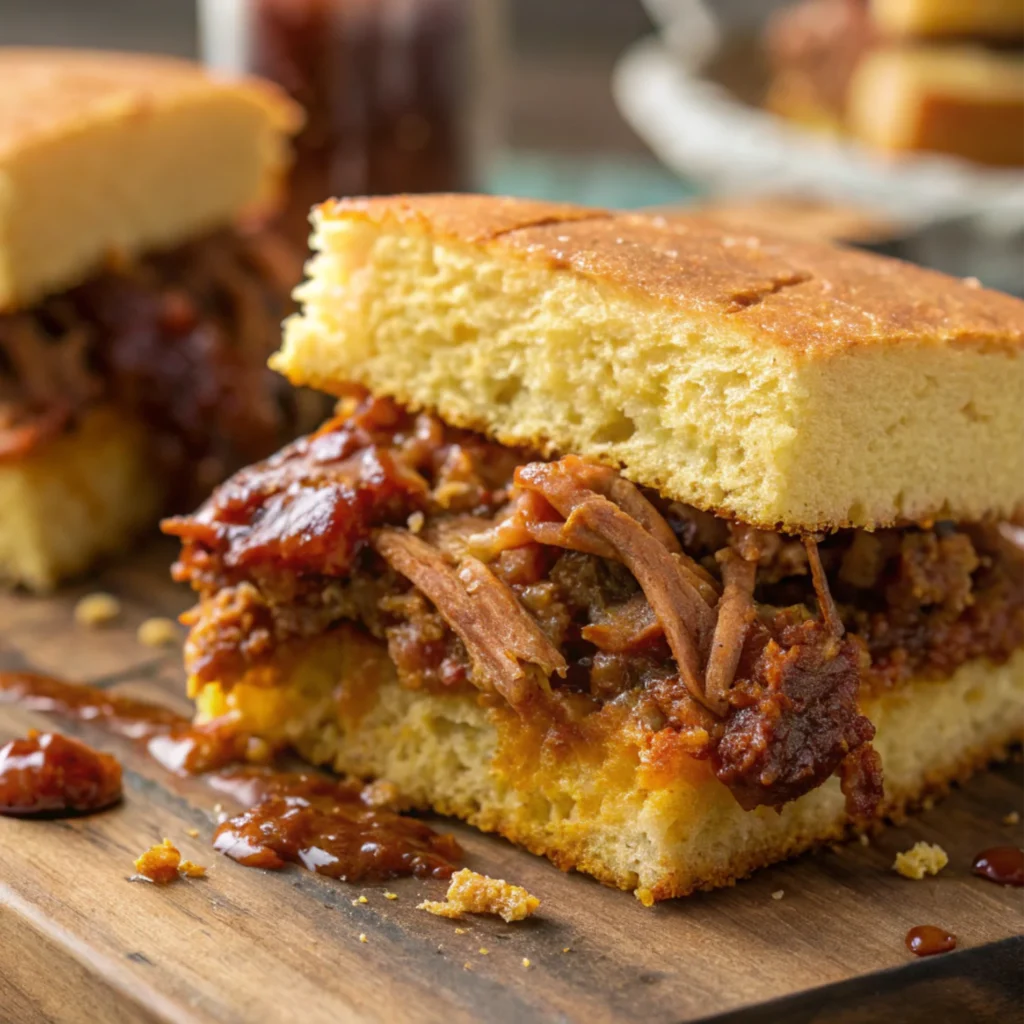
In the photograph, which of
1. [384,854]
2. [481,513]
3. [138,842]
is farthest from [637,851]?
[138,842]

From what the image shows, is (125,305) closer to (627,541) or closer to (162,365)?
(162,365)

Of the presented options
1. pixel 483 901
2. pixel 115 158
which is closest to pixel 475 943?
pixel 483 901

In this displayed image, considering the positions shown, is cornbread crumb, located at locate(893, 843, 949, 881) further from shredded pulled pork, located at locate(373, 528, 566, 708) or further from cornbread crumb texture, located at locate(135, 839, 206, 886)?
cornbread crumb texture, located at locate(135, 839, 206, 886)

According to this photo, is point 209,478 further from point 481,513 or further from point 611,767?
point 611,767

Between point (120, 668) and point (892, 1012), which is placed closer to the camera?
point (892, 1012)

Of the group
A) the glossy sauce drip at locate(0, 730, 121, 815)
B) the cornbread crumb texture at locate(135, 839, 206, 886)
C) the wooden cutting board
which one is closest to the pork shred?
the wooden cutting board
